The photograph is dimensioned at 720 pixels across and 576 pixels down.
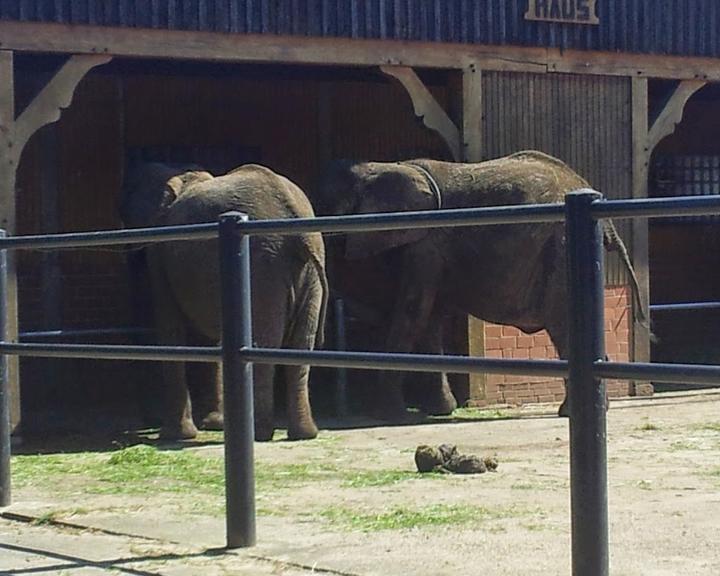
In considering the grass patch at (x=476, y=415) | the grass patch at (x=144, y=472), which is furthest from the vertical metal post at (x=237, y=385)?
the grass patch at (x=476, y=415)

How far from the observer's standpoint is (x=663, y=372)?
4188mm

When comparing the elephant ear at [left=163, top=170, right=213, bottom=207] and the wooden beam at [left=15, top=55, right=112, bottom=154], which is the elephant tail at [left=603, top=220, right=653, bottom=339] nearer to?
the elephant ear at [left=163, top=170, right=213, bottom=207]

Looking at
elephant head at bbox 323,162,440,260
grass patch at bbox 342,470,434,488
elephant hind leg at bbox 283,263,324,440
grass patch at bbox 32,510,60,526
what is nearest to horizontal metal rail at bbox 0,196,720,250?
grass patch at bbox 32,510,60,526

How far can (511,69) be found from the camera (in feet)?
40.7

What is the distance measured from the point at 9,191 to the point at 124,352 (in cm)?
428

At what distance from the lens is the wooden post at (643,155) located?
13031 mm

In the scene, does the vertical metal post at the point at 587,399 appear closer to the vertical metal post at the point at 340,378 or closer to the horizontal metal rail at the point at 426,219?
the horizontal metal rail at the point at 426,219

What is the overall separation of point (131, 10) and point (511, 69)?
327 cm

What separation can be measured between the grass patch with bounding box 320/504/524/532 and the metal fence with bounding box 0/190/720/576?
0.67 m

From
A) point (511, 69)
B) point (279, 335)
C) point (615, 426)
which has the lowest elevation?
point (615, 426)

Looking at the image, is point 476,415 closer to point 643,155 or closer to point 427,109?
point 427,109

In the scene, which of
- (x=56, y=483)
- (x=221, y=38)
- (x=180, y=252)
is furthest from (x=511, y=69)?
(x=56, y=483)

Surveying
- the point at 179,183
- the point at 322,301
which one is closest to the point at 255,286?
the point at 322,301

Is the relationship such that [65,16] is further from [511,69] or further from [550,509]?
[550,509]
